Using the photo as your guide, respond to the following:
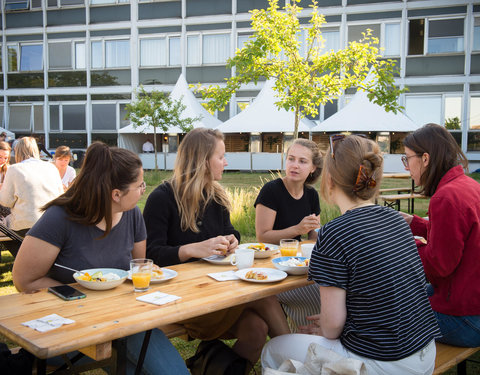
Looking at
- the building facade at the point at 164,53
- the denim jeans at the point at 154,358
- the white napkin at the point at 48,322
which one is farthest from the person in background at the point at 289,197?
the building facade at the point at 164,53

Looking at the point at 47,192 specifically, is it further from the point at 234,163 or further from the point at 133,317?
the point at 234,163

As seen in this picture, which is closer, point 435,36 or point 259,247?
point 259,247

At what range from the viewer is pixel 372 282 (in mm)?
2043

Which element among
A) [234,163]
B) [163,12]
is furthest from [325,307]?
[163,12]

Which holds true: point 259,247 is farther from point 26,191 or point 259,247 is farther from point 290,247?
point 26,191

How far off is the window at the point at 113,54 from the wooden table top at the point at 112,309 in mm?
22104

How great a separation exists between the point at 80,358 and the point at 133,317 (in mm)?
793

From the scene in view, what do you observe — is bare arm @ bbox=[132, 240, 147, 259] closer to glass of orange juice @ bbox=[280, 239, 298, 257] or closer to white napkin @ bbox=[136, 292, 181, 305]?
white napkin @ bbox=[136, 292, 181, 305]

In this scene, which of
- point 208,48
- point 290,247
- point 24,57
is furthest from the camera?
point 24,57

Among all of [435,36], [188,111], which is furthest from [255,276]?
[435,36]

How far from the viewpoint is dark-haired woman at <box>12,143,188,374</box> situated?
90.0 inches

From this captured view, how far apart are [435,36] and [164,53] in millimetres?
12199

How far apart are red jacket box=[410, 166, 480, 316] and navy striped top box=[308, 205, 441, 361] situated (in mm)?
502

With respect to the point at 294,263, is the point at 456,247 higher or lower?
higher
